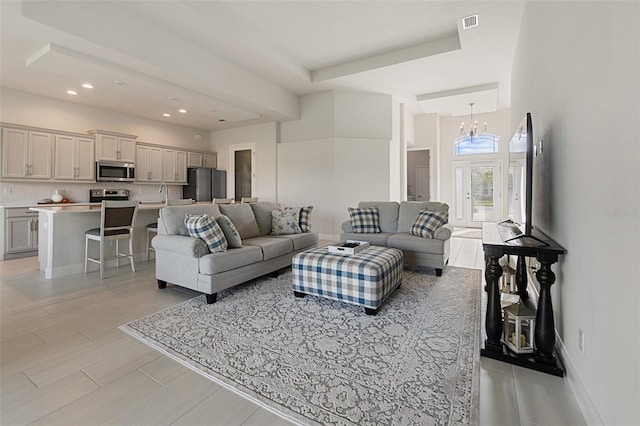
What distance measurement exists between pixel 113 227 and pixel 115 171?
3092mm

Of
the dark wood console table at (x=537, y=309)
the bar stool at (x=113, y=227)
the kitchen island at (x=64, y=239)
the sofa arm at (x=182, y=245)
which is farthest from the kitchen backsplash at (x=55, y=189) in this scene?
the dark wood console table at (x=537, y=309)

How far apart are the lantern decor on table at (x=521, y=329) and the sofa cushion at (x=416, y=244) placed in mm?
1885

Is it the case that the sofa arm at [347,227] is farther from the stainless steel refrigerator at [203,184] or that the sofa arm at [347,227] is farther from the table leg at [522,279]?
the stainless steel refrigerator at [203,184]

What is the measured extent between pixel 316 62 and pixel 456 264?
440 centimetres

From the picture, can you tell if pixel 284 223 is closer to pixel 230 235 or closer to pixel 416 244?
pixel 230 235

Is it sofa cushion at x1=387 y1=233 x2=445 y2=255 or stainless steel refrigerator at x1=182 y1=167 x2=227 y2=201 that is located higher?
stainless steel refrigerator at x1=182 y1=167 x2=227 y2=201

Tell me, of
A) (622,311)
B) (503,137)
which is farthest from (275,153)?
(622,311)

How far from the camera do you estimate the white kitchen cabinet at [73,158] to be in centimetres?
575

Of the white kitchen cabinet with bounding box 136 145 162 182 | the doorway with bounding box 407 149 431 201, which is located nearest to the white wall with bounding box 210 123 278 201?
the white kitchen cabinet with bounding box 136 145 162 182

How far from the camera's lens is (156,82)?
A: 4.73m

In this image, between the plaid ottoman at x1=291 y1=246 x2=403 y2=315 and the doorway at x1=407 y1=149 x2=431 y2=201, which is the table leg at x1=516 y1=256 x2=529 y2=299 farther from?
the doorway at x1=407 y1=149 x2=431 y2=201

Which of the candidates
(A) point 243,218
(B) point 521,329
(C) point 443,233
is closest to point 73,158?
(A) point 243,218

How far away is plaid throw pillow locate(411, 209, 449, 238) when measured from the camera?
14.1 feet

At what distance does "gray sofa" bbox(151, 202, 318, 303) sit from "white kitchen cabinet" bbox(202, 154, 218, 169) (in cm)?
485
